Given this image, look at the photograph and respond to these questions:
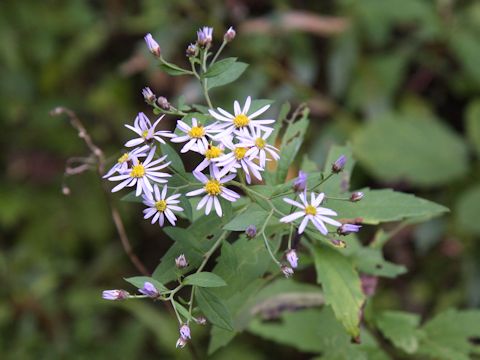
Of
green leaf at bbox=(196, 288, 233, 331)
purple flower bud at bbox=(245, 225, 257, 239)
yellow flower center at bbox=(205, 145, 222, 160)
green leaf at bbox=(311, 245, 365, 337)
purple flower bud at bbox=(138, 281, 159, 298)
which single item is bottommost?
green leaf at bbox=(311, 245, 365, 337)

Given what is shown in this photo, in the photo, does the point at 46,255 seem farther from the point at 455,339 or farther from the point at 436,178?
the point at 455,339

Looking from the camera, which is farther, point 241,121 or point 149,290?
point 241,121

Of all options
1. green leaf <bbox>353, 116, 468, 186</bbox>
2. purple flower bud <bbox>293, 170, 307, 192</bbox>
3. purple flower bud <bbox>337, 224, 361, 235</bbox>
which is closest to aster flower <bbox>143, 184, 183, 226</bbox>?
purple flower bud <bbox>293, 170, 307, 192</bbox>

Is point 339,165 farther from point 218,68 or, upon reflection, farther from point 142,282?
point 142,282

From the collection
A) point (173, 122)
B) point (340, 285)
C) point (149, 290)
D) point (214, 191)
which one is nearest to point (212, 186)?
point (214, 191)

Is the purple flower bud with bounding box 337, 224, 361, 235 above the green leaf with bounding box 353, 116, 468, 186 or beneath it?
above

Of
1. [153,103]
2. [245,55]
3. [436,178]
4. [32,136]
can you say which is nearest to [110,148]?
[32,136]

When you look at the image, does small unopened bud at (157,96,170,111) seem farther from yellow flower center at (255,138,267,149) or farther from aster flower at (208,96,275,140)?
yellow flower center at (255,138,267,149)
